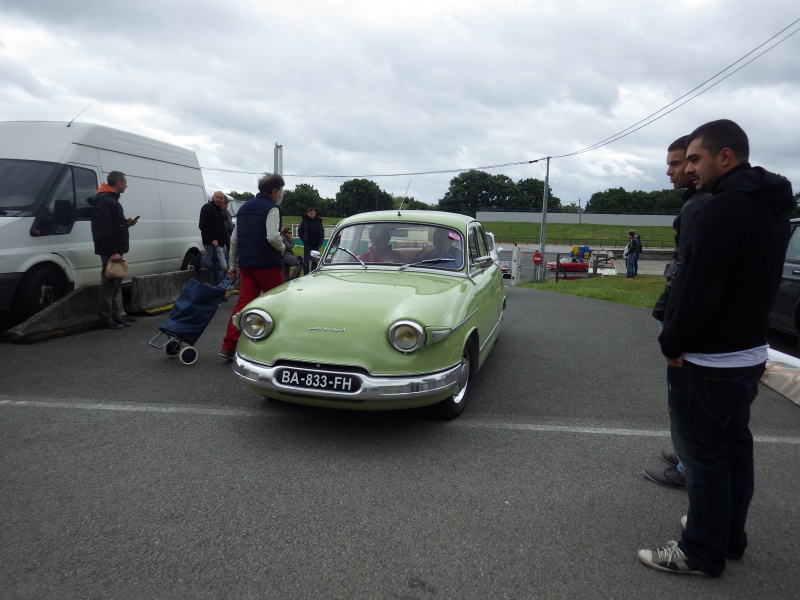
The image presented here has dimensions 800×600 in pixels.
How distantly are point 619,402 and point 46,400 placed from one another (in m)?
4.77

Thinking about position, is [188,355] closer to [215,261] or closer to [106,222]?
[106,222]

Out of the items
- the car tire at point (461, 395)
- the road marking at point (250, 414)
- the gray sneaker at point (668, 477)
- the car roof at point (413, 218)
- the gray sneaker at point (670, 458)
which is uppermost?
Answer: the car roof at point (413, 218)

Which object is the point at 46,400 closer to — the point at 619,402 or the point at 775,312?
the point at 619,402

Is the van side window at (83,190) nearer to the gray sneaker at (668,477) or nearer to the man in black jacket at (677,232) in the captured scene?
the man in black jacket at (677,232)

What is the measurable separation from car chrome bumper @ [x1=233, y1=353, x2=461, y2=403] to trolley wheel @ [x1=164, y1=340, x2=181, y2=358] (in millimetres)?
2289

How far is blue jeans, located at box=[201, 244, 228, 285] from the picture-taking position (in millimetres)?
9680

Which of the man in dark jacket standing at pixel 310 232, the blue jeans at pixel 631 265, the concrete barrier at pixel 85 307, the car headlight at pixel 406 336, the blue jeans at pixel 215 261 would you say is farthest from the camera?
the blue jeans at pixel 631 265

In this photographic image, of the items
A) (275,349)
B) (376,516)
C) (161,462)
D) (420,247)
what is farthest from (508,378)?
(161,462)

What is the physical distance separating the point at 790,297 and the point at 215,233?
27.4ft

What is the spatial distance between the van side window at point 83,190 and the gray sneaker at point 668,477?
7323 mm

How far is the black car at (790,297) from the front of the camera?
6.72 metres

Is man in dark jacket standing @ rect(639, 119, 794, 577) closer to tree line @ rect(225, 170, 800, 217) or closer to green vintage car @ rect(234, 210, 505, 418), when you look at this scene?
green vintage car @ rect(234, 210, 505, 418)

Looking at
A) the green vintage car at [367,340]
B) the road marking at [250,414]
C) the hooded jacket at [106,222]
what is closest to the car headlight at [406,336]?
the green vintage car at [367,340]

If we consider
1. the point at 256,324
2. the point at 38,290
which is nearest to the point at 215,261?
the point at 38,290
